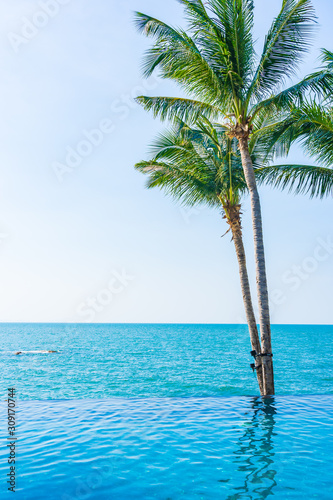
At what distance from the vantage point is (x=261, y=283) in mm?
11266

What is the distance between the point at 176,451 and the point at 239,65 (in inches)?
426

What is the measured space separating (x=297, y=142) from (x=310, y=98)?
157cm

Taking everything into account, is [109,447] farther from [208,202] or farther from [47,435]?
[208,202]

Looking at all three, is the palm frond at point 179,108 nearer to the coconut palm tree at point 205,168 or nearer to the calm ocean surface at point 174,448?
the coconut palm tree at point 205,168

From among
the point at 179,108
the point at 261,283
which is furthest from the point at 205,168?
the point at 261,283

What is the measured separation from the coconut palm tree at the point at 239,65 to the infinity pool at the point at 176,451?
2530 millimetres

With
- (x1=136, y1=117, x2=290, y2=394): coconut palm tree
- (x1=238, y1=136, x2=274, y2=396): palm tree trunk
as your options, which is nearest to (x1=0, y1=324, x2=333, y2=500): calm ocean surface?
(x1=238, y1=136, x2=274, y2=396): palm tree trunk

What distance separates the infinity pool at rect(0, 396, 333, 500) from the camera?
5.49 meters

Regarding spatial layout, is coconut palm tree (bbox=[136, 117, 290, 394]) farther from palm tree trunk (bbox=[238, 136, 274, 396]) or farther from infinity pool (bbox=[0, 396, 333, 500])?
infinity pool (bbox=[0, 396, 333, 500])

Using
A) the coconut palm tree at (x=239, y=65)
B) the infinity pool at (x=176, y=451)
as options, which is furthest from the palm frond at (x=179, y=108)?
the infinity pool at (x=176, y=451)

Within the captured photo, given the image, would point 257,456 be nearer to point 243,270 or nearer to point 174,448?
point 174,448

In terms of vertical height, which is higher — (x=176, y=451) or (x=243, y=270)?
(x=243, y=270)

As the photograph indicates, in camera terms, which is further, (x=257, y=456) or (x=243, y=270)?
(x=243, y=270)

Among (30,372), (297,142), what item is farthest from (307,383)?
(30,372)
